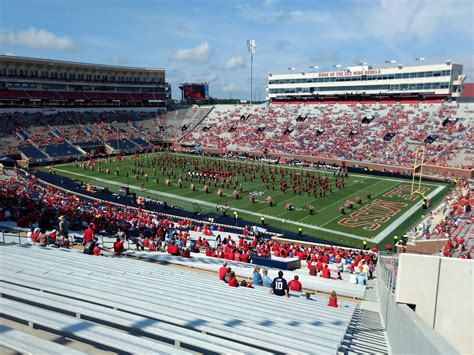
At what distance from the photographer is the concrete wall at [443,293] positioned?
19.0ft

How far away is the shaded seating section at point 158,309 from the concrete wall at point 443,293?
1.17m

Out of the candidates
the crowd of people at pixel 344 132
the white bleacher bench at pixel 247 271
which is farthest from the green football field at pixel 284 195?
the white bleacher bench at pixel 247 271

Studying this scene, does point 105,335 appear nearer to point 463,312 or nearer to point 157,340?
point 157,340

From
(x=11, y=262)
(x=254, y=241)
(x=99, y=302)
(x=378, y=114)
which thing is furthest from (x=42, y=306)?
(x=378, y=114)

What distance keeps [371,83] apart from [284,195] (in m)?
35.2

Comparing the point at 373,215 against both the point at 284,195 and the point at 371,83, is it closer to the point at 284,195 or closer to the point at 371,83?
the point at 284,195

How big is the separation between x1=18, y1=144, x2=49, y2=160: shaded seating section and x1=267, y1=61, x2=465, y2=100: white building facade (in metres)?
38.2

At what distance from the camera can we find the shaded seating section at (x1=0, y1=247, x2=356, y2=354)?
4098mm

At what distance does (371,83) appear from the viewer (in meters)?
55.1

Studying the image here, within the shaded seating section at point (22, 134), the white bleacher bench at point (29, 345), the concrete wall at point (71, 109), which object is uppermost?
the concrete wall at point (71, 109)

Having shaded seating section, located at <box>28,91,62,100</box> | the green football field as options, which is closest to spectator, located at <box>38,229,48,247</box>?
the green football field

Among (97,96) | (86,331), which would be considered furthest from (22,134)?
(86,331)

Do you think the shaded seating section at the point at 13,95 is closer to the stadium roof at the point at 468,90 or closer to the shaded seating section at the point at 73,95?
the shaded seating section at the point at 73,95

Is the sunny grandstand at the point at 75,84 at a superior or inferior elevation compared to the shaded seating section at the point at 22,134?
superior
